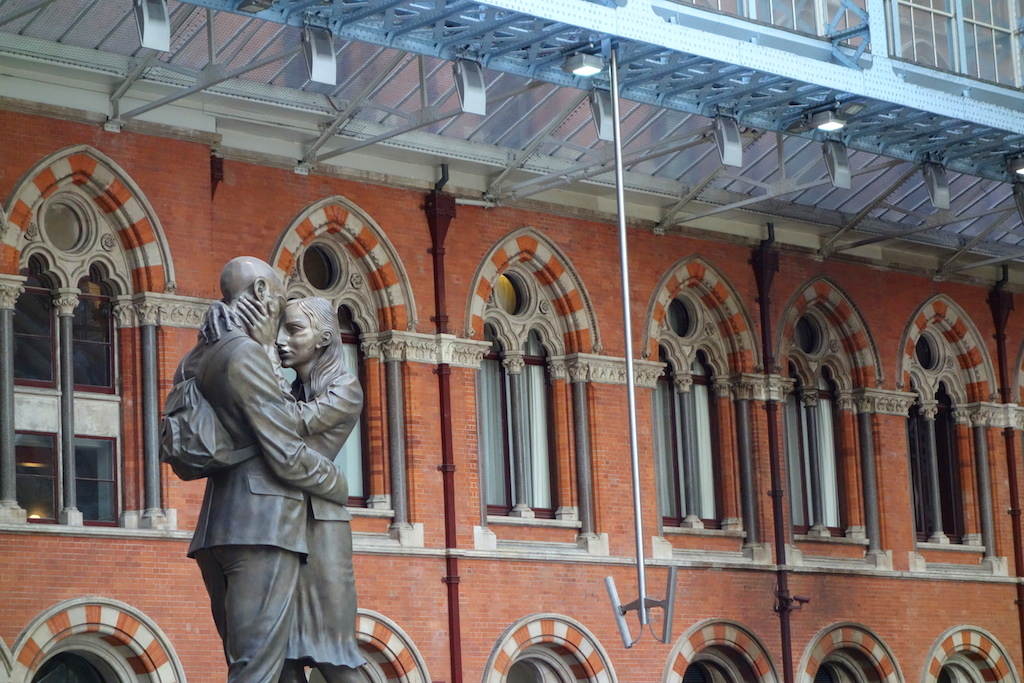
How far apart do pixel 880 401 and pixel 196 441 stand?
709 inches

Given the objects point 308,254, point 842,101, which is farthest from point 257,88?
point 842,101

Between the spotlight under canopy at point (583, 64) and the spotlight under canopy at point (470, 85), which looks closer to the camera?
the spotlight under canopy at point (470, 85)

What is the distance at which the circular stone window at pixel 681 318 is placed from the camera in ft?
77.9

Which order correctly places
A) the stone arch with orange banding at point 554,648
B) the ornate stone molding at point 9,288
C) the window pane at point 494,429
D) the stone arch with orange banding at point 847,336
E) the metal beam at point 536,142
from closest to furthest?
1. the ornate stone molding at point 9,288
2. the metal beam at point 536,142
3. the stone arch with orange banding at point 554,648
4. the window pane at point 494,429
5. the stone arch with orange banding at point 847,336

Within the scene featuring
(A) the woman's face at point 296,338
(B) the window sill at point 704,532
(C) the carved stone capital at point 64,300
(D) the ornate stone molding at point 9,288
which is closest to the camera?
(A) the woman's face at point 296,338

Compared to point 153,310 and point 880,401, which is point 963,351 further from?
point 153,310

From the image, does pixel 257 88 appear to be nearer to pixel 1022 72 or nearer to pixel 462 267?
pixel 462 267

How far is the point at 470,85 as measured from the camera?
16781 mm

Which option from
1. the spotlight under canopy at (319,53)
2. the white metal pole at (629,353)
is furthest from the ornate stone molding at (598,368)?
the spotlight under canopy at (319,53)

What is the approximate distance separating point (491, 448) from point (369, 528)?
7.07 ft

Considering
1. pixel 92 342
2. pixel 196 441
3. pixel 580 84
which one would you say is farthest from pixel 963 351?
pixel 196 441

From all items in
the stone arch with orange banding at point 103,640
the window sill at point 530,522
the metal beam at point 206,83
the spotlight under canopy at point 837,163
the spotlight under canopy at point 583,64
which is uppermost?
the metal beam at point 206,83

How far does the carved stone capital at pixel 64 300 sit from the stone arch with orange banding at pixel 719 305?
768cm

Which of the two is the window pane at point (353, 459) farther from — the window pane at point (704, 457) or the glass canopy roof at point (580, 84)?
the window pane at point (704, 457)
